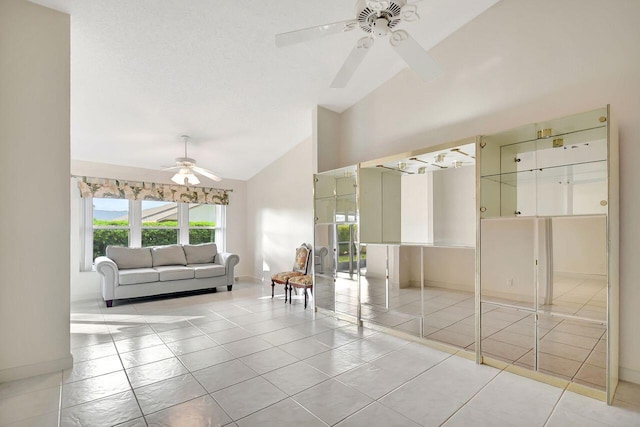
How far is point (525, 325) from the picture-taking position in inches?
106

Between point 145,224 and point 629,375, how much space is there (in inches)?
271

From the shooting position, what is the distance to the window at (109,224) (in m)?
5.49

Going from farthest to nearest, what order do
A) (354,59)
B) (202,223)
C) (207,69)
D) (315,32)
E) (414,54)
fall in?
(202,223), (207,69), (354,59), (414,54), (315,32)

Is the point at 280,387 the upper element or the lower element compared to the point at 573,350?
lower

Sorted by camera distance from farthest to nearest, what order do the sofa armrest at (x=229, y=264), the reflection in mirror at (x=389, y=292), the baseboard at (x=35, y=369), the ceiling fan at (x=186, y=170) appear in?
the sofa armrest at (x=229, y=264)
the ceiling fan at (x=186, y=170)
the reflection in mirror at (x=389, y=292)
the baseboard at (x=35, y=369)

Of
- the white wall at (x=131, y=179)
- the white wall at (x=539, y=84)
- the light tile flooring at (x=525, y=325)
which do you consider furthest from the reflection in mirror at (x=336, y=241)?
the white wall at (x=131, y=179)

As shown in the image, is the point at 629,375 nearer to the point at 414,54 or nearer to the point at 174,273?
the point at 414,54

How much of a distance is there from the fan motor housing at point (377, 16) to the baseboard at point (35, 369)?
3.46 m

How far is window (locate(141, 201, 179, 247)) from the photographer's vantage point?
6.00 metres

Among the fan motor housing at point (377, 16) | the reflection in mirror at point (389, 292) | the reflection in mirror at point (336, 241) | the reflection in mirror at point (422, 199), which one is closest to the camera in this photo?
the fan motor housing at point (377, 16)

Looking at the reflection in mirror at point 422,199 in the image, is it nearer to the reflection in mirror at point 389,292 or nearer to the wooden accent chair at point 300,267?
the reflection in mirror at point 389,292

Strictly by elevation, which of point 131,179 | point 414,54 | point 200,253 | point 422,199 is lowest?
point 200,253

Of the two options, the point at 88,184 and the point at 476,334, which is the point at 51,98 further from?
the point at 476,334

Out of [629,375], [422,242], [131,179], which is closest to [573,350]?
[629,375]
